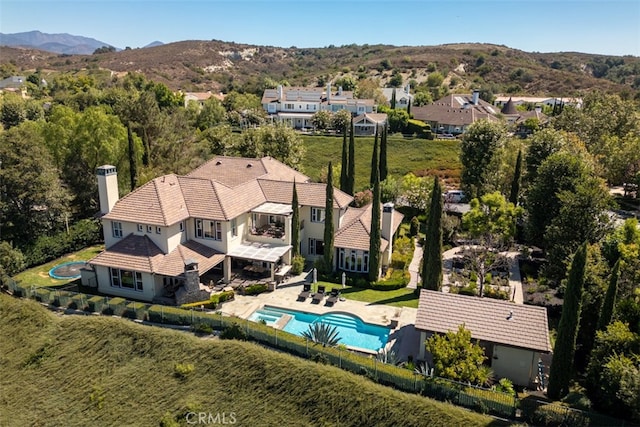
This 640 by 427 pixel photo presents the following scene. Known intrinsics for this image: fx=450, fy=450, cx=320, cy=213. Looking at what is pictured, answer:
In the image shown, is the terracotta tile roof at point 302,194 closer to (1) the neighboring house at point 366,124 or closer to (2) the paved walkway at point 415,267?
(2) the paved walkway at point 415,267

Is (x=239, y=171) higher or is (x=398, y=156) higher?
(x=239, y=171)

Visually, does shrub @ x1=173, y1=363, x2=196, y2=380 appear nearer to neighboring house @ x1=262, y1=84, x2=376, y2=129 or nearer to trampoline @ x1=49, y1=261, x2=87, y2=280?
trampoline @ x1=49, y1=261, x2=87, y2=280

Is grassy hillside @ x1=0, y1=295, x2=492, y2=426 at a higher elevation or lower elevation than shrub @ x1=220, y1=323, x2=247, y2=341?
lower

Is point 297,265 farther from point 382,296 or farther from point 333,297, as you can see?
point 382,296

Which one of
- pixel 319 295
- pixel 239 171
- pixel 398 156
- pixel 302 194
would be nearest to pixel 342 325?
pixel 319 295

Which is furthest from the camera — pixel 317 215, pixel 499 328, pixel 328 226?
pixel 317 215

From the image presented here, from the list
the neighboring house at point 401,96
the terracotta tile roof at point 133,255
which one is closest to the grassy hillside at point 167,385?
the terracotta tile roof at point 133,255

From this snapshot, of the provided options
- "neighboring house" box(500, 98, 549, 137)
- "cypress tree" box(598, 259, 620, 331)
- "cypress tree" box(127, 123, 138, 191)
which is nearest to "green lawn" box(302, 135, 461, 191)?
"neighboring house" box(500, 98, 549, 137)
